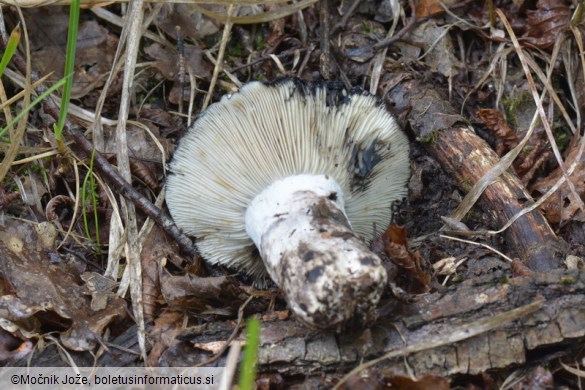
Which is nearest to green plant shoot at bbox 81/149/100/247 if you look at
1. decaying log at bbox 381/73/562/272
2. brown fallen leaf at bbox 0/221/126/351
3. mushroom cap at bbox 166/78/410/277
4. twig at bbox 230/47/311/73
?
brown fallen leaf at bbox 0/221/126/351

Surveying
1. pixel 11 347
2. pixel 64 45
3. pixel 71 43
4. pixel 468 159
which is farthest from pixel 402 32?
pixel 11 347

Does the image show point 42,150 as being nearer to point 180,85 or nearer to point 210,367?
point 180,85

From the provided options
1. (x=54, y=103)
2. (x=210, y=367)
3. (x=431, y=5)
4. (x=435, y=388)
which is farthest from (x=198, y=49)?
(x=435, y=388)

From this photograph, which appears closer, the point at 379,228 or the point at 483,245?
the point at 483,245

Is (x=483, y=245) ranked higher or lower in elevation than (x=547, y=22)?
lower

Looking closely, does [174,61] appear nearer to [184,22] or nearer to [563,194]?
[184,22]

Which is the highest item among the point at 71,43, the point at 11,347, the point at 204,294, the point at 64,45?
the point at 64,45

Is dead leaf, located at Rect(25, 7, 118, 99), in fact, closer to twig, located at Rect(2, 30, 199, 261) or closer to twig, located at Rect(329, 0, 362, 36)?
twig, located at Rect(2, 30, 199, 261)
